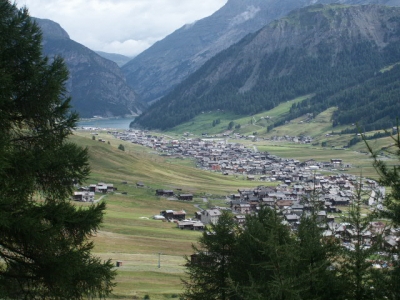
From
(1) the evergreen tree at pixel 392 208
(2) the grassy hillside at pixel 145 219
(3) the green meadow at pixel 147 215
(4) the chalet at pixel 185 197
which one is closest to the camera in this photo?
(1) the evergreen tree at pixel 392 208

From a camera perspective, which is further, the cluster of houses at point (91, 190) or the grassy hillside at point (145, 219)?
the cluster of houses at point (91, 190)

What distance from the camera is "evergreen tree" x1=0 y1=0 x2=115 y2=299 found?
45.8 ft

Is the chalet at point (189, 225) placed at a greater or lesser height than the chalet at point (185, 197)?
lesser

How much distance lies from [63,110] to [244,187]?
434 ft

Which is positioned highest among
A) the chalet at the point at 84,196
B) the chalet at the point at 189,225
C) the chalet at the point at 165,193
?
the chalet at the point at 84,196

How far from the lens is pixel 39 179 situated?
50.5 ft

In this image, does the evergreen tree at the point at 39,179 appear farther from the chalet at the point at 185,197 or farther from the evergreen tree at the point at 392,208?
the chalet at the point at 185,197

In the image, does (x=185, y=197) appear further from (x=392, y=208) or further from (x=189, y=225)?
(x=392, y=208)

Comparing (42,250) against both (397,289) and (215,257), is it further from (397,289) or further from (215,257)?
(215,257)

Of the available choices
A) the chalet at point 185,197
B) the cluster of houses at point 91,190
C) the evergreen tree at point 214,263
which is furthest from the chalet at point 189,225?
the evergreen tree at point 214,263

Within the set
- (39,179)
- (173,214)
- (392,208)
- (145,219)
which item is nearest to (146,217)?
(145,219)

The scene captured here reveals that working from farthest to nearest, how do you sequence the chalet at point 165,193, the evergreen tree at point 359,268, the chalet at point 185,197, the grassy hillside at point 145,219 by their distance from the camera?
1. the chalet at point 185,197
2. the chalet at point 165,193
3. the grassy hillside at point 145,219
4. the evergreen tree at point 359,268

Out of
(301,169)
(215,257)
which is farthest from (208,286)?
(301,169)

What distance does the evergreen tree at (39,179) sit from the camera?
14.0 metres
